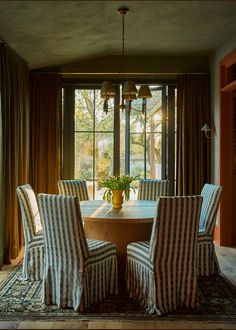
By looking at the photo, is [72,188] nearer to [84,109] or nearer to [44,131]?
[44,131]

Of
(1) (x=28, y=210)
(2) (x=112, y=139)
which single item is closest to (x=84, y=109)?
(2) (x=112, y=139)

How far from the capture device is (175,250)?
304 centimetres

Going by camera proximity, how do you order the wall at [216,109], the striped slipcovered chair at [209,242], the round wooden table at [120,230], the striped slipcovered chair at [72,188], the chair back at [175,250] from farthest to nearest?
the wall at [216,109], the striped slipcovered chair at [72,188], the striped slipcovered chair at [209,242], the round wooden table at [120,230], the chair back at [175,250]

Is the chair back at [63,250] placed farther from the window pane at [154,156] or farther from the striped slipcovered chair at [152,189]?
the window pane at [154,156]

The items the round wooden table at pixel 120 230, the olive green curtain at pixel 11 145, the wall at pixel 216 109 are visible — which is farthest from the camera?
the wall at pixel 216 109

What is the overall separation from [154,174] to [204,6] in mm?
2868

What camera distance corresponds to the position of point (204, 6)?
154 inches

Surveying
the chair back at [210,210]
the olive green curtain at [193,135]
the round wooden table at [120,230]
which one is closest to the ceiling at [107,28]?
the olive green curtain at [193,135]

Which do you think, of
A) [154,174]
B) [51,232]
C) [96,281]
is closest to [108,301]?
[96,281]

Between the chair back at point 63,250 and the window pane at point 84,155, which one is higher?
the window pane at point 84,155

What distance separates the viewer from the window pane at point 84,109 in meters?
6.04

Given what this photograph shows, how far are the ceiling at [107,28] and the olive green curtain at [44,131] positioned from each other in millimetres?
314

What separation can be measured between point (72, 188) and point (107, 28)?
83.8 inches

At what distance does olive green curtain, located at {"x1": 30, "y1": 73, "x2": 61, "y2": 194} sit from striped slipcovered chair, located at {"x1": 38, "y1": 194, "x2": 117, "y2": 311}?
8.61 feet
